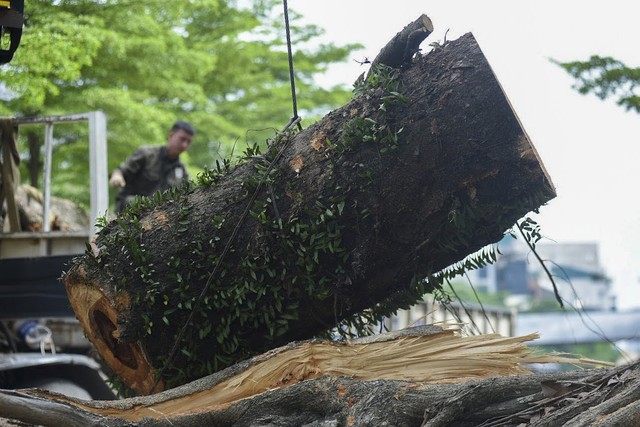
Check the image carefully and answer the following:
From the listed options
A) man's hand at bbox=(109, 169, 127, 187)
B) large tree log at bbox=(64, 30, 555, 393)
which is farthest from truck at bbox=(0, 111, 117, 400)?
large tree log at bbox=(64, 30, 555, 393)

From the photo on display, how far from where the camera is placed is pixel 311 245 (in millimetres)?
4465

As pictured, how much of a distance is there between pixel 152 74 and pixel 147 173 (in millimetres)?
6464

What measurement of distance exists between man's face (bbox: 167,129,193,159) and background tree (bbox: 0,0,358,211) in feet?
4.88

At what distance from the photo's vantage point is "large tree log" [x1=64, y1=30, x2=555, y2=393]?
14.2ft

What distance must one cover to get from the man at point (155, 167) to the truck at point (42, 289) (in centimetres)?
144

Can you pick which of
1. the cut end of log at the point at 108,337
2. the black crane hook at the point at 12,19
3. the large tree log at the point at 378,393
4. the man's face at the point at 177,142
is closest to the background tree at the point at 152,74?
the man's face at the point at 177,142

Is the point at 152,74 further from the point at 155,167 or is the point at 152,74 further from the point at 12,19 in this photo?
the point at 12,19

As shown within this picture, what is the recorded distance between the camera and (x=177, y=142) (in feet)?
28.9

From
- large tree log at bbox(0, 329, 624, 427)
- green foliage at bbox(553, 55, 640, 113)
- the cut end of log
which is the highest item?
green foliage at bbox(553, 55, 640, 113)

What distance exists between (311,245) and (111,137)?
11.0 m

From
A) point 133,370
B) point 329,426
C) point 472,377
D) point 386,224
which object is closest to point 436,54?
point 386,224

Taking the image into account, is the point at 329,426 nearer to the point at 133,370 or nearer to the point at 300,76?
the point at 133,370

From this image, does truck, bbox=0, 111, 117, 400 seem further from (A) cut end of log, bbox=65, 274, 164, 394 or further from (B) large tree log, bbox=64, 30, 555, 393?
(B) large tree log, bbox=64, 30, 555, 393

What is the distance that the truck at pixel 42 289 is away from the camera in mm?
6539
